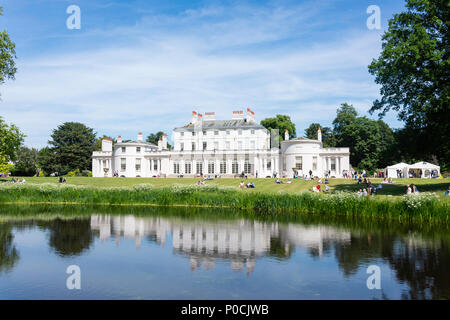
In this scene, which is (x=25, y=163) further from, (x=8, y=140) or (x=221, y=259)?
(x=221, y=259)

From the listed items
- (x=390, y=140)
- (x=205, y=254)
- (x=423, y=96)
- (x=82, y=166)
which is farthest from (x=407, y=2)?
(x=82, y=166)

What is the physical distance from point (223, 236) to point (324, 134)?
66.2 metres

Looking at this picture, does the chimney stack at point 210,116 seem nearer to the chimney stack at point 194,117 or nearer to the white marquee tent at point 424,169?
the chimney stack at point 194,117

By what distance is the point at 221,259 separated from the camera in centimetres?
1340

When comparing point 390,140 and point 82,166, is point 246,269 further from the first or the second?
point 390,140

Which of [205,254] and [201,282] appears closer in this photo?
[201,282]

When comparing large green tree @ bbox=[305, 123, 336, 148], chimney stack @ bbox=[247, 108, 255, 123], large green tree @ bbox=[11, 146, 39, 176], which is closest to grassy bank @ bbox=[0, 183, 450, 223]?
chimney stack @ bbox=[247, 108, 255, 123]

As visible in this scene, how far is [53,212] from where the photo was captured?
2530cm

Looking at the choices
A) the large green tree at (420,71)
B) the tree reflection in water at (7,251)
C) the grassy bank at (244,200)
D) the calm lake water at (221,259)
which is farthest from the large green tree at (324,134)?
the tree reflection in water at (7,251)

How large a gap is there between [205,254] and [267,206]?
12.7m

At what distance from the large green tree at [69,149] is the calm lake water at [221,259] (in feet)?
158

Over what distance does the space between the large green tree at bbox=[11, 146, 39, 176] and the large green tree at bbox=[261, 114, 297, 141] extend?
46021 millimetres

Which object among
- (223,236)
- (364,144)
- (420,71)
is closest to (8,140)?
(223,236)

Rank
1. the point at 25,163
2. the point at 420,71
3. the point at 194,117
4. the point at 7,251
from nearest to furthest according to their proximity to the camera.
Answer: the point at 7,251, the point at 420,71, the point at 194,117, the point at 25,163
